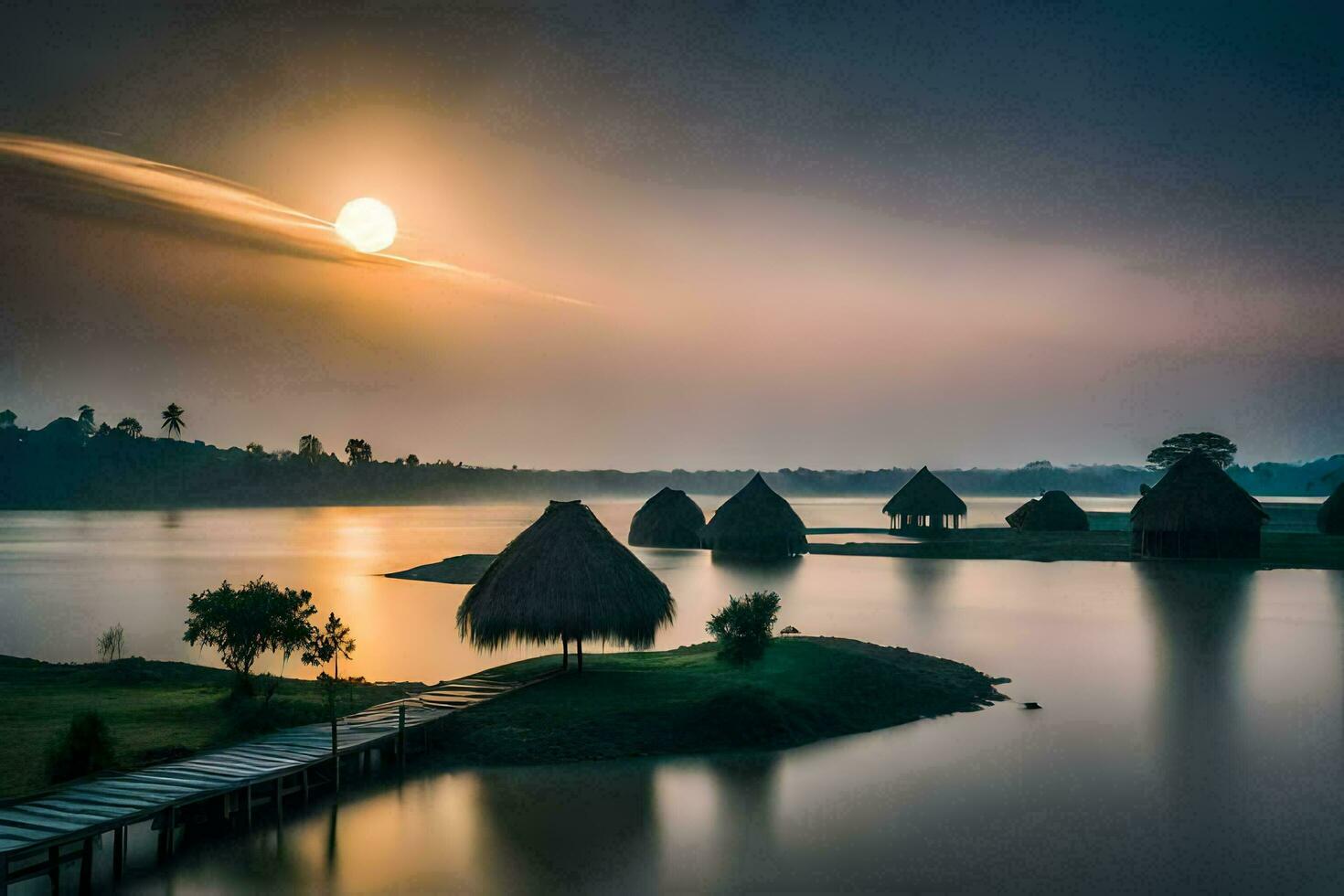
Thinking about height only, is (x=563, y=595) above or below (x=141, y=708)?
above

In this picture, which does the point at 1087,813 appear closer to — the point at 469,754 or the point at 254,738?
the point at 469,754

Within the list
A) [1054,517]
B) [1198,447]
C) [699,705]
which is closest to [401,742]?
[699,705]

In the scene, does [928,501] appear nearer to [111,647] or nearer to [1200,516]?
[1200,516]

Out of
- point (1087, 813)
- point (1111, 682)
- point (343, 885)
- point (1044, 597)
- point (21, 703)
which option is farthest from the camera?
point (1044, 597)

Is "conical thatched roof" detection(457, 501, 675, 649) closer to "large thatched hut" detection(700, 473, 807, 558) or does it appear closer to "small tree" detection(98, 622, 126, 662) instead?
"small tree" detection(98, 622, 126, 662)

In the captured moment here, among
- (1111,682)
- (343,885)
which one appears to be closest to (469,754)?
(343,885)

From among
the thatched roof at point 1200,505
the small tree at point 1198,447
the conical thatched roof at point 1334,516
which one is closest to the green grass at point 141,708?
the thatched roof at point 1200,505
